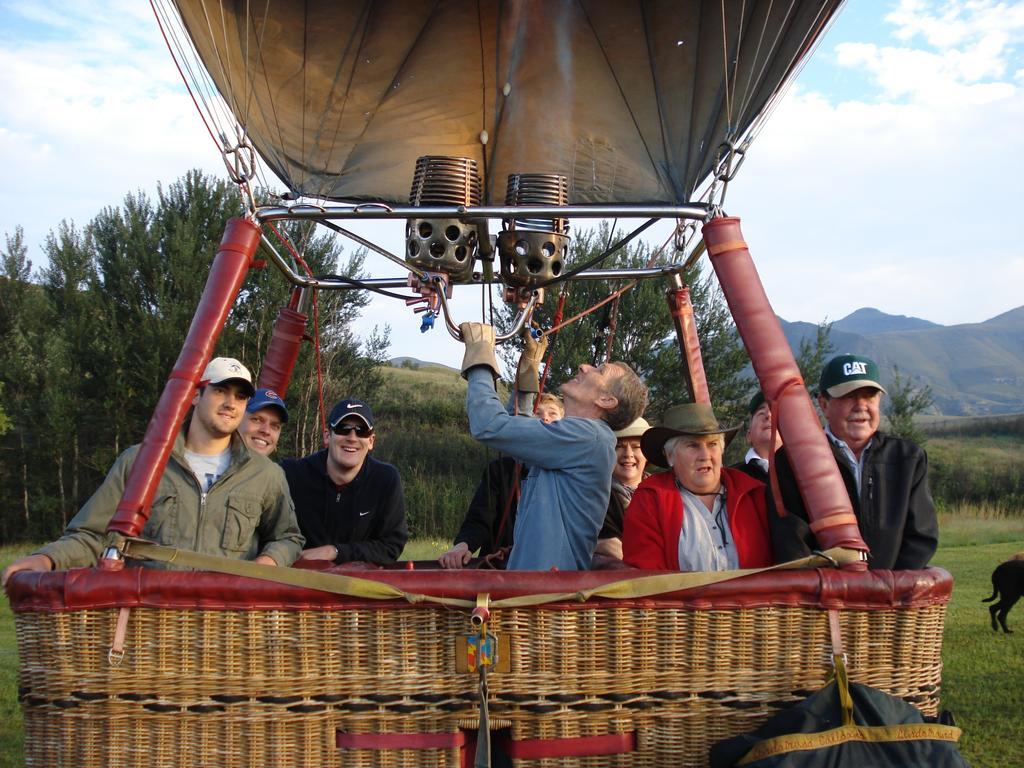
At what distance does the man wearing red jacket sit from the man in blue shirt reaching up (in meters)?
0.15

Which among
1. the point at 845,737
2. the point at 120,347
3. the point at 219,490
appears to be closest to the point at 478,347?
the point at 219,490

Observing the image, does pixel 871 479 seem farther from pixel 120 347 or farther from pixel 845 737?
Result: pixel 120 347

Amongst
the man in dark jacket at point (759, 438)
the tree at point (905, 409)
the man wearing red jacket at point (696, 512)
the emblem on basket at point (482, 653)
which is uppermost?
the tree at point (905, 409)

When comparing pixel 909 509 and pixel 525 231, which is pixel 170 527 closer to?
pixel 525 231

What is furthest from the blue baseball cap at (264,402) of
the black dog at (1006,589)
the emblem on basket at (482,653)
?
the black dog at (1006,589)

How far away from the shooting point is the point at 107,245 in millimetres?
23500

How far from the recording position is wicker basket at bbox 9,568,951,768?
2.49 metres

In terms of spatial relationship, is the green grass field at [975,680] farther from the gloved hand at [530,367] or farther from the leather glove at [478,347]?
the leather glove at [478,347]

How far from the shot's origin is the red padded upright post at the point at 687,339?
4547 mm

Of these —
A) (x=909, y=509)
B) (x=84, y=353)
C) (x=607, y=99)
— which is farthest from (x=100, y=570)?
(x=84, y=353)

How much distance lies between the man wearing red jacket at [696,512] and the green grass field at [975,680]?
2.58m

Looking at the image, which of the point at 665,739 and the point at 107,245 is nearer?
the point at 665,739

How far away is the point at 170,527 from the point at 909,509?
231cm

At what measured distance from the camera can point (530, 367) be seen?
4219 millimetres
